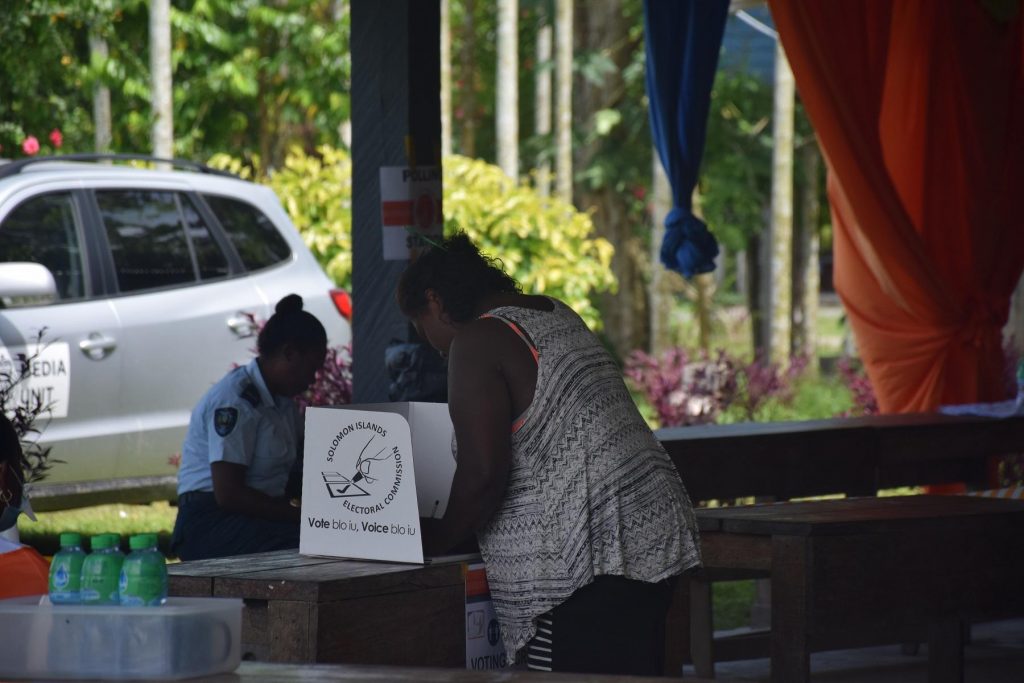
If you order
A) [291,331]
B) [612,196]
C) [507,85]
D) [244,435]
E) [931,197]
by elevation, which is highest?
[507,85]

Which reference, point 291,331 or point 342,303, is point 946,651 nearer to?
point 291,331

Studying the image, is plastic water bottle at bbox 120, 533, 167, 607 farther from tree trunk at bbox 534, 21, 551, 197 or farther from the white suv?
tree trunk at bbox 534, 21, 551, 197

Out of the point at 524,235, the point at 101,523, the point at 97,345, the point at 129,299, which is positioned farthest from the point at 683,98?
the point at 524,235

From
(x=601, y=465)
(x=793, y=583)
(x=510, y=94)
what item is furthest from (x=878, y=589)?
(x=510, y=94)

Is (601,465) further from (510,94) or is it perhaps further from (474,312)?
(510,94)

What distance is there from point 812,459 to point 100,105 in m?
11.2

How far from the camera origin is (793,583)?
4.76m

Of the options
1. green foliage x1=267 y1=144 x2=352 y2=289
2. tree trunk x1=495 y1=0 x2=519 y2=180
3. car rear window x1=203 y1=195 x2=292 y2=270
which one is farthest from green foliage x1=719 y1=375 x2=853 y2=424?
car rear window x1=203 y1=195 x2=292 y2=270

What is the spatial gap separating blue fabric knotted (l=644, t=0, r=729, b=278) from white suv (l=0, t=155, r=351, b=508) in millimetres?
1888

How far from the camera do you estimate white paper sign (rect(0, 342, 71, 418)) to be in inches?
300

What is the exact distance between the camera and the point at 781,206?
1669cm

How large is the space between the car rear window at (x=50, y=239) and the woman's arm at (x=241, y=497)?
9.27 feet

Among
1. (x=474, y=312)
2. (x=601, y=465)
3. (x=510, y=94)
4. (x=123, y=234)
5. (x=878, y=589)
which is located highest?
(x=510, y=94)

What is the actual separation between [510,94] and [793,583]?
14544 mm
